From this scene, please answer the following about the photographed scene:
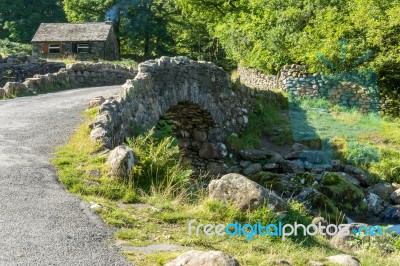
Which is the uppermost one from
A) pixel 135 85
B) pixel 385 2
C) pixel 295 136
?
pixel 385 2

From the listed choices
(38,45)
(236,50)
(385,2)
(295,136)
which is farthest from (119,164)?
(38,45)

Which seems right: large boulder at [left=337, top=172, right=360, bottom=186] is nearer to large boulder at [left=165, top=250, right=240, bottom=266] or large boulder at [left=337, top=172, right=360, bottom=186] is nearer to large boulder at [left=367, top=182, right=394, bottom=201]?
large boulder at [left=367, top=182, right=394, bottom=201]

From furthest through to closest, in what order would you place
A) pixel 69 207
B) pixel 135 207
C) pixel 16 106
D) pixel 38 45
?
pixel 38 45 → pixel 16 106 → pixel 135 207 → pixel 69 207

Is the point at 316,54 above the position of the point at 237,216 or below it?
above

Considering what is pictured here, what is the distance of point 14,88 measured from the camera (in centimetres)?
1875

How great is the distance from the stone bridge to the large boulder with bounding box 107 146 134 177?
49.2 inches

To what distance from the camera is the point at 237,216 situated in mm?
7637

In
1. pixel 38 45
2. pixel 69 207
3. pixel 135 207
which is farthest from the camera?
pixel 38 45

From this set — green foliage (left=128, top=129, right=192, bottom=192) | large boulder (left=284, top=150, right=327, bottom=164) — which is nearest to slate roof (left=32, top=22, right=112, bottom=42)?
large boulder (left=284, top=150, right=327, bottom=164)

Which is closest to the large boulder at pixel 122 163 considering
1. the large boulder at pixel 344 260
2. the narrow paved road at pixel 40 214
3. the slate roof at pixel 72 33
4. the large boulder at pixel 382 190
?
the narrow paved road at pixel 40 214

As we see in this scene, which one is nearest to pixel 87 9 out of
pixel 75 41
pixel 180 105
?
pixel 75 41

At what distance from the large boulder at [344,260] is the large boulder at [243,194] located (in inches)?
46.4

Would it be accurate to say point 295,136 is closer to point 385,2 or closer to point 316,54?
point 316,54

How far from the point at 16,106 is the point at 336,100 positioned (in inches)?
484
